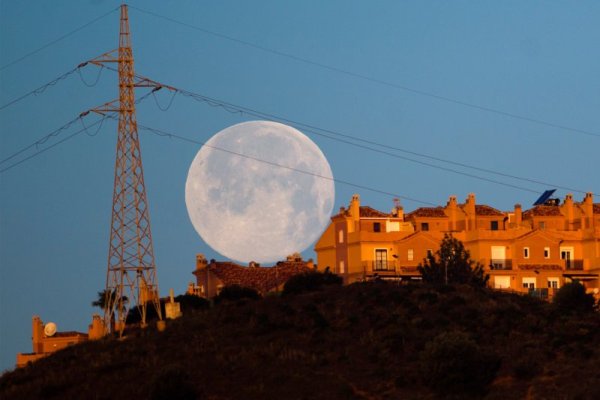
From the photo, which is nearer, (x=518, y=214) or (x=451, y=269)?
(x=451, y=269)

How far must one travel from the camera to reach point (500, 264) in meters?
150

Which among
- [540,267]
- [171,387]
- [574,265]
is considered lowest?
[171,387]

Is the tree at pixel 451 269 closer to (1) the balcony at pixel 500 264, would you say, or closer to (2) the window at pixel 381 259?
(2) the window at pixel 381 259

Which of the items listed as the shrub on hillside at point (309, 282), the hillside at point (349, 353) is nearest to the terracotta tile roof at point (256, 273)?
the shrub on hillside at point (309, 282)

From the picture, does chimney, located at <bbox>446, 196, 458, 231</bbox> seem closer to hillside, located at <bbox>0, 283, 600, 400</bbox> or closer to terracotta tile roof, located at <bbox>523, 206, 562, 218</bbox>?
terracotta tile roof, located at <bbox>523, 206, 562, 218</bbox>

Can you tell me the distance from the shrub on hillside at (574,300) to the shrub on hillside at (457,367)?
1861cm

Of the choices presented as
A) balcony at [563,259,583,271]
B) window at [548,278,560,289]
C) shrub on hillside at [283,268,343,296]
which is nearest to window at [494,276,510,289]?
window at [548,278,560,289]

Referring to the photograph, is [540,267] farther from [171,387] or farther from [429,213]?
[171,387]

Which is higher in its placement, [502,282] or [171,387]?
[502,282]

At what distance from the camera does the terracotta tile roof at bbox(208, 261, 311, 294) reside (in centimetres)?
15962

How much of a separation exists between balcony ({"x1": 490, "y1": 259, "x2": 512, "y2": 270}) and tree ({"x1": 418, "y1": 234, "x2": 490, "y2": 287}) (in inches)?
498

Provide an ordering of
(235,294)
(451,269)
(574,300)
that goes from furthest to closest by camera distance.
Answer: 1. (451,269)
2. (235,294)
3. (574,300)

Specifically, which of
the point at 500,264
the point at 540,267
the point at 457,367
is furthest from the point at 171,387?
the point at 540,267

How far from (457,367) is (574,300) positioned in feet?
73.0
